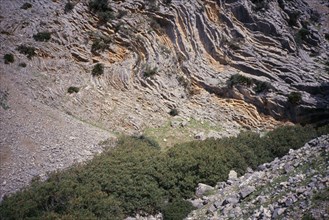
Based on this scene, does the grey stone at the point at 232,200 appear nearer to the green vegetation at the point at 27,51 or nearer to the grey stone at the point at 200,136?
the grey stone at the point at 200,136

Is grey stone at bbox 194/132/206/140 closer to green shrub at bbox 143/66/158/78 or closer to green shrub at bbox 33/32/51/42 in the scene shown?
green shrub at bbox 143/66/158/78

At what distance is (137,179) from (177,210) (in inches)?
86.8

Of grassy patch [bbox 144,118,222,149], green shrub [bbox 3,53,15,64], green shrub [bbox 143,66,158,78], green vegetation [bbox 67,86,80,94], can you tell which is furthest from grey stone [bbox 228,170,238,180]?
green shrub [bbox 3,53,15,64]

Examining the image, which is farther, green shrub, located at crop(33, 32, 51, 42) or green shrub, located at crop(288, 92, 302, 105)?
green shrub, located at crop(33, 32, 51, 42)

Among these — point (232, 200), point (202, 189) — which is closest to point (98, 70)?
point (202, 189)

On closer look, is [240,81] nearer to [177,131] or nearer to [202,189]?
[177,131]

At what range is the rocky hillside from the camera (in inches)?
806

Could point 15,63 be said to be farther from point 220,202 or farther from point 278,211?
point 278,211

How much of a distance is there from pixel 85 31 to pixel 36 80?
6.01 metres

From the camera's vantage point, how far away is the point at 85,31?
2533 centimetres

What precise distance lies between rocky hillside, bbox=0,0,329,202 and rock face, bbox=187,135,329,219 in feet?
26.2

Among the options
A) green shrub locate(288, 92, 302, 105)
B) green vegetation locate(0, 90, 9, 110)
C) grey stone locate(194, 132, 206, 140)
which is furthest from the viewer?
green shrub locate(288, 92, 302, 105)

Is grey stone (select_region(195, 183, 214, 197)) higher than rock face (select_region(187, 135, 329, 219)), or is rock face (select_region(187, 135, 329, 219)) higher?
rock face (select_region(187, 135, 329, 219))

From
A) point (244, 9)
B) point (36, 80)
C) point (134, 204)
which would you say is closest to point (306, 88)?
point (244, 9)
